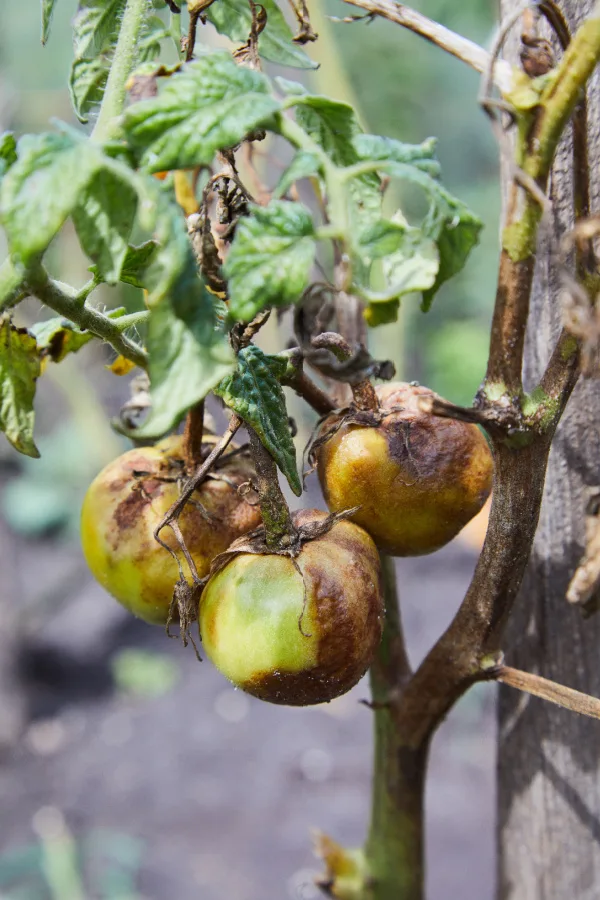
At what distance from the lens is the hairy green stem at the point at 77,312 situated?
1.44 feet

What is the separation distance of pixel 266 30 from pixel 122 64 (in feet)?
0.48

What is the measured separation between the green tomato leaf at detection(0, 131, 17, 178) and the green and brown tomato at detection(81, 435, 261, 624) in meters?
0.24

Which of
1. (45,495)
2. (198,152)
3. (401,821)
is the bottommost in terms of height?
(401,821)

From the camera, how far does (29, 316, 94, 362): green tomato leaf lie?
58cm

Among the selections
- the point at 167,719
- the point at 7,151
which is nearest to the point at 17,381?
the point at 7,151

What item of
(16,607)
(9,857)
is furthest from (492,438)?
(16,607)

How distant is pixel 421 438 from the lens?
1.80ft

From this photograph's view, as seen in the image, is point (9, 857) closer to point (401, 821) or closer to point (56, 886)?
point (56, 886)

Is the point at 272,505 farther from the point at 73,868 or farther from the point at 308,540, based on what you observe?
the point at 73,868

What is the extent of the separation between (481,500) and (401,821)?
0.36 m

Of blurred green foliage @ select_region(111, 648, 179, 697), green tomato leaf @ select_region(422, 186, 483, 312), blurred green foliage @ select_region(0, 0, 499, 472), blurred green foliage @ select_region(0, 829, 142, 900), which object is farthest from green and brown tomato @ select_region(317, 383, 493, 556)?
blurred green foliage @ select_region(0, 0, 499, 472)

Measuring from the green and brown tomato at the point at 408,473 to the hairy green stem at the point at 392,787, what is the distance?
95 mm

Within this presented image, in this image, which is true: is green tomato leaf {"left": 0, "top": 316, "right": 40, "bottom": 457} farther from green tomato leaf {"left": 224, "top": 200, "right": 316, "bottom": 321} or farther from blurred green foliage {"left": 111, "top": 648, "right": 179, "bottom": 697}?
blurred green foliage {"left": 111, "top": 648, "right": 179, "bottom": 697}

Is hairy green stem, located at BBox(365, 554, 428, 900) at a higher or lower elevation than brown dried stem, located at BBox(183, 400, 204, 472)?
lower
